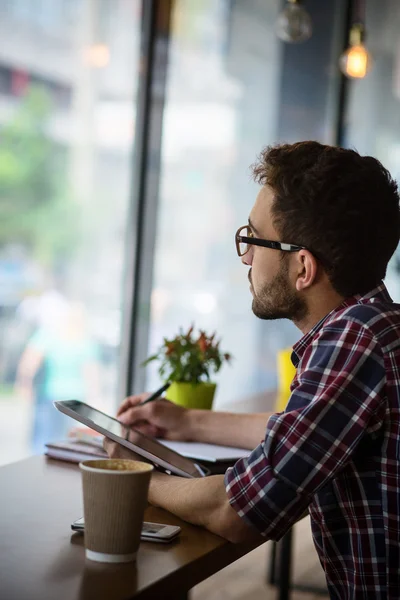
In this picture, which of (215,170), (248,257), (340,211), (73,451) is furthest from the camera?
(215,170)

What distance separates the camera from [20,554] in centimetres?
108

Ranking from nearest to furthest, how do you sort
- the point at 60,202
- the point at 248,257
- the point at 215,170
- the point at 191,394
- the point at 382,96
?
the point at 248,257 → the point at 191,394 → the point at 60,202 → the point at 215,170 → the point at 382,96

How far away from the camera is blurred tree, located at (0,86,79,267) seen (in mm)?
3189

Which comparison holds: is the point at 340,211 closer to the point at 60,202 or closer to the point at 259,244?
the point at 259,244

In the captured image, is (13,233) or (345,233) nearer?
(345,233)

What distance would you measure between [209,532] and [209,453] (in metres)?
0.45

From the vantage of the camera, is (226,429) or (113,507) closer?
(113,507)

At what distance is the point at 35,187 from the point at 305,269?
2.20 m

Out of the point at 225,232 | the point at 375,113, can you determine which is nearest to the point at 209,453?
the point at 225,232

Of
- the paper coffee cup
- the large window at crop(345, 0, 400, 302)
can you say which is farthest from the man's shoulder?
the large window at crop(345, 0, 400, 302)

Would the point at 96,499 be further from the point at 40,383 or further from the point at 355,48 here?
the point at 355,48

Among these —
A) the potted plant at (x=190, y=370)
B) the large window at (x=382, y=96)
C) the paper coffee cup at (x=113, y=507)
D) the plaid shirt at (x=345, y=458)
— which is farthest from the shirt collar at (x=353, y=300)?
the large window at (x=382, y=96)

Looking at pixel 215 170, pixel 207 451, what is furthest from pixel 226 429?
pixel 215 170

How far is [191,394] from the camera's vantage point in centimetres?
206
